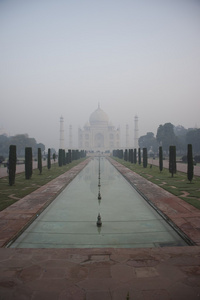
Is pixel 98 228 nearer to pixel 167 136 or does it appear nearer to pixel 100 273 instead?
pixel 100 273

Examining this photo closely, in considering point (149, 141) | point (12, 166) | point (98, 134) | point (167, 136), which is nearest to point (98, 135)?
point (98, 134)

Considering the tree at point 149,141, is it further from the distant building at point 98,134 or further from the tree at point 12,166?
the tree at point 12,166

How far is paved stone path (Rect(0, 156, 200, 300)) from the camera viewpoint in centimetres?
212

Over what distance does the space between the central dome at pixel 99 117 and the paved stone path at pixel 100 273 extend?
65743 mm

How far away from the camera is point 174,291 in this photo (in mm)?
2143

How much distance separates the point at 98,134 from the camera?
226ft

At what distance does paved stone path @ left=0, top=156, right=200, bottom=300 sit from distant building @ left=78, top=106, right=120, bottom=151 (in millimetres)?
63088

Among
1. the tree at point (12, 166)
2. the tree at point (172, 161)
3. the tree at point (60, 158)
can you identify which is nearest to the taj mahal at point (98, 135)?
the tree at point (60, 158)

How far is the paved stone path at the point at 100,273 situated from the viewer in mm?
2117

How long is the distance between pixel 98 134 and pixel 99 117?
4.68m

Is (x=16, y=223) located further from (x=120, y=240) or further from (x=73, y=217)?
(x=120, y=240)

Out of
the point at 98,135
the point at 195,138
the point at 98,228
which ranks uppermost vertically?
the point at 98,135

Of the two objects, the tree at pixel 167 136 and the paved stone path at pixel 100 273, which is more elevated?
the tree at pixel 167 136

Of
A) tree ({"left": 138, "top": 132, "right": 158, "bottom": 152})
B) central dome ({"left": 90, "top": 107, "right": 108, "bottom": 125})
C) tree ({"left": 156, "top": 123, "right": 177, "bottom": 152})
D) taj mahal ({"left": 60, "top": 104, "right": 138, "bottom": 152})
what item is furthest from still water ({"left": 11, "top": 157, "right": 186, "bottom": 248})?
central dome ({"left": 90, "top": 107, "right": 108, "bottom": 125})
